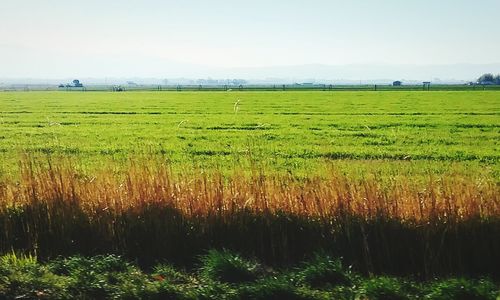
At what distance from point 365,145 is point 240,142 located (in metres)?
5.48

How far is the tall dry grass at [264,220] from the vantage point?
23.0ft

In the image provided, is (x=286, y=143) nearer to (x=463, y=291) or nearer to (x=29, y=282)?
(x=463, y=291)

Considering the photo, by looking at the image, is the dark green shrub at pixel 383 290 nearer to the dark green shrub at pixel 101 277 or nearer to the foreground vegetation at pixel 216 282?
the foreground vegetation at pixel 216 282

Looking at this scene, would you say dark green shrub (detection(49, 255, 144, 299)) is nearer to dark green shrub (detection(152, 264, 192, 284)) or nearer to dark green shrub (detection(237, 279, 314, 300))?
dark green shrub (detection(152, 264, 192, 284))

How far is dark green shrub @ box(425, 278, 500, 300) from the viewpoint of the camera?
223 inches

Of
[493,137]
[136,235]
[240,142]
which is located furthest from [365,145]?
[136,235]

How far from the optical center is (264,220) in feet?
24.9

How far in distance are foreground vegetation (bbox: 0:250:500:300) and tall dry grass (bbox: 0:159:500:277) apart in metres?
0.53

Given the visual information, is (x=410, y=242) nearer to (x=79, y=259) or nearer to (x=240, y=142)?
(x=79, y=259)

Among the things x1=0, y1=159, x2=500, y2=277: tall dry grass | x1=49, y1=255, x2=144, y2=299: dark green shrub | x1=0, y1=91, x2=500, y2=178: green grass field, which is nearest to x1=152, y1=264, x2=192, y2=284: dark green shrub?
x1=49, y1=255, x2=144, y2=299: dark green shrub

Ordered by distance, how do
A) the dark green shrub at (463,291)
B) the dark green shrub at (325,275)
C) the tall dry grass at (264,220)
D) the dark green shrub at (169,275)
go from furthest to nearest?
the tall dry grass at (264,220) < the dark green shrub at (169,275) < the dark green shrub at (325,275) < the dark green shrub at (463,291)

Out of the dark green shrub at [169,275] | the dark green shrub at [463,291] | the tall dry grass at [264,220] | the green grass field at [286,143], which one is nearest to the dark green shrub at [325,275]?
the tall dry grass at [264,220]

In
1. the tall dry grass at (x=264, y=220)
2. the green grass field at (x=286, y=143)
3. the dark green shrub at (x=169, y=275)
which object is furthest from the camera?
the green grass field at (x=286, y=143)

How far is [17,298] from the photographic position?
5.72 metres
